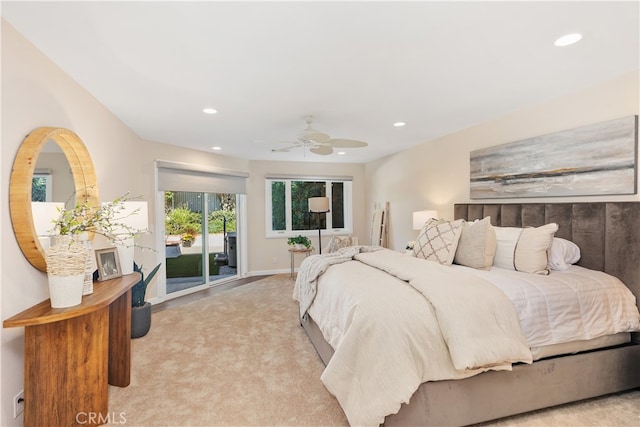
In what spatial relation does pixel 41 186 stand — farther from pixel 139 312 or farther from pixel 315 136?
pixel 315 136

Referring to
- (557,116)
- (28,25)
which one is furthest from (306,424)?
(557,116)

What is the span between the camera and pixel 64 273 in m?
1.62

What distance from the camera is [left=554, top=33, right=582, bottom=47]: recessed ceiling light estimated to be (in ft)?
5.86

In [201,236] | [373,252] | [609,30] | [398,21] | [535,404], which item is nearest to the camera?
[398,21]

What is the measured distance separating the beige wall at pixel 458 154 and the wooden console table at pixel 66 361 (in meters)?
3.47

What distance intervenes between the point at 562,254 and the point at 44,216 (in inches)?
145

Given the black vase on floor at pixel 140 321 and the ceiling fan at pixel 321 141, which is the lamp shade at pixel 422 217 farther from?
the black vase on floor at pixel 140 321

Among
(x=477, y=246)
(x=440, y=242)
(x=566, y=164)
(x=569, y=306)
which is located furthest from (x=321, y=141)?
(x=569, y=306)

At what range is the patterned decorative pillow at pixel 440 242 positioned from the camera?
105 inches

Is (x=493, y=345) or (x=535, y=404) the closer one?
(x=493, y=345)

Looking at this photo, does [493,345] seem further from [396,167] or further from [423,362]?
[396,167]

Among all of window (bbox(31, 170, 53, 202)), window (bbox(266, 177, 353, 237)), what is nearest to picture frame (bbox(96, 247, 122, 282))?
window (bbox(31, 170, 53, 202))

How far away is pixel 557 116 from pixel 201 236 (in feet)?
16.3

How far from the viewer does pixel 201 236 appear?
201 inches
